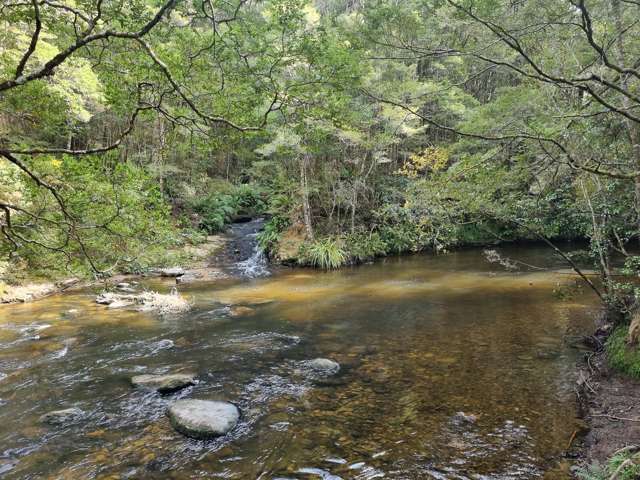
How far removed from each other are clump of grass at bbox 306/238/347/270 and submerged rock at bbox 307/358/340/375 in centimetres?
1085

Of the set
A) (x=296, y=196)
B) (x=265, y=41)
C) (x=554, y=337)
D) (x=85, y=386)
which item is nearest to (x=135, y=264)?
(x=85, y=386)

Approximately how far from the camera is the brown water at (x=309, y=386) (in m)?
4.08

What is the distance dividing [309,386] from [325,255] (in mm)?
11944

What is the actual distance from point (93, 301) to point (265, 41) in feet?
32.3

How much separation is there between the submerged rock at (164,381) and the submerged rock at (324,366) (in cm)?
178

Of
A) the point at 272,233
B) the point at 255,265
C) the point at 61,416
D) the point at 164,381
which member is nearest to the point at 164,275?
the point at 255,265

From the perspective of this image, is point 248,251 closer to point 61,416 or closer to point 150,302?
point 150,302

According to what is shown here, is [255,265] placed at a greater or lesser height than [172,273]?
lesser

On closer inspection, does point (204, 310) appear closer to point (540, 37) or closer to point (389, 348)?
point (389, 348)

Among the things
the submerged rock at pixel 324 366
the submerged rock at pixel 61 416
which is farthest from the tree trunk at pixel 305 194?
the submerged rock at pixel 61 416

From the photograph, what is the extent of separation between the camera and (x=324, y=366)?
6.44m

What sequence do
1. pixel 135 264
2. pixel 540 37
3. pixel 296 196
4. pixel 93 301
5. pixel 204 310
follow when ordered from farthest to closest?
pixel 296 196, pixel 93 301, pixel 204 310, pixel 540 37, pixel 135 264

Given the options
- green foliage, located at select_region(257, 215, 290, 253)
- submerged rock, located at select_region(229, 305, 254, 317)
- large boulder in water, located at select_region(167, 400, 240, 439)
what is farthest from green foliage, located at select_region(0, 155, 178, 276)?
green foliage, located at select_region(257, 215, 290, 253)

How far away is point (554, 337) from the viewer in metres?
7.45
